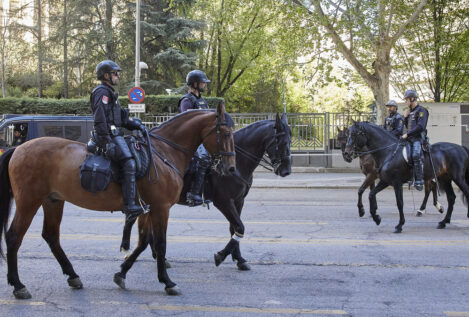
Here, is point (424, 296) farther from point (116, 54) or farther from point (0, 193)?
point (116, 54)

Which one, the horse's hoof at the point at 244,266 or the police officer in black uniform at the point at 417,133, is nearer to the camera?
the horse's hoof at the point at 244,266

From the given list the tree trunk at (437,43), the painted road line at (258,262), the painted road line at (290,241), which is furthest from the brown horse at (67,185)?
the tree trunk at (437,43)

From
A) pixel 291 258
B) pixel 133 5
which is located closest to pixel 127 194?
pixel 291 258

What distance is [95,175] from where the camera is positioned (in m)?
5.53

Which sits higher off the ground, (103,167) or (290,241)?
(103,167)

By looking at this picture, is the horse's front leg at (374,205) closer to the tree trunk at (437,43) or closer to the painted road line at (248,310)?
the painted road line at (248,310)

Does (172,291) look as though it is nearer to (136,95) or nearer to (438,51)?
(136,95)

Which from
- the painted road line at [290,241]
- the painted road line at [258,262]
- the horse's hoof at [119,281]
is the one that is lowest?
the painted road line at [290,241]

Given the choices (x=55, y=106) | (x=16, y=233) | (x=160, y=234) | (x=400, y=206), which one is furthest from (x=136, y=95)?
(x=160, y=234)

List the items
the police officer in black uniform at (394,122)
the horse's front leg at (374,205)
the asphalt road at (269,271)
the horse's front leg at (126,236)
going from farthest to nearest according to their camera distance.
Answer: the police officer in black uniform at (394,122), the horse's front leg at (374,205), the horse's front leg at (126,236), the asphalt road at (269,271)

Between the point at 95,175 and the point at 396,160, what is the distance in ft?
22.3

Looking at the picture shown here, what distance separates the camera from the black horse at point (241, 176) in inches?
265

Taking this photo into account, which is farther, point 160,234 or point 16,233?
point 160,234

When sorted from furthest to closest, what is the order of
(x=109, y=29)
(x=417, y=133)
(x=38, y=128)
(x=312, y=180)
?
1. (x=109, y=29)
2. (x=312, y=180)
3. (x=38, y=128)
4. (x=417, y=133)
